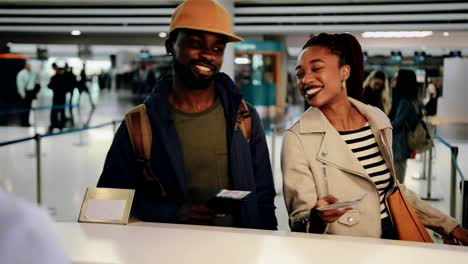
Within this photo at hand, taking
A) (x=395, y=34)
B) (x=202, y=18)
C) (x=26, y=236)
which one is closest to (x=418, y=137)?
(x=202, y=18)

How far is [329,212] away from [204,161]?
0.52 metres

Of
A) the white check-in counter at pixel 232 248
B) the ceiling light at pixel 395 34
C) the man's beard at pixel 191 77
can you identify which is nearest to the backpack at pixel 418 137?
the man's beard at pixel 191 77

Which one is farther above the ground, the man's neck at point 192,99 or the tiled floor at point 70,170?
the man's neck at point 192,99

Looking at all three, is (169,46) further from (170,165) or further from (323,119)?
(323,119)

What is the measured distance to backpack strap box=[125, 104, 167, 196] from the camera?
2.02 m

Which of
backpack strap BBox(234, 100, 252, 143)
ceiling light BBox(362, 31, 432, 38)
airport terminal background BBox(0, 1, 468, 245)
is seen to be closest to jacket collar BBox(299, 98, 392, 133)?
A: backpack strap BBox(234, 100, 252, 143)

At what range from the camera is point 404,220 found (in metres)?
1.93

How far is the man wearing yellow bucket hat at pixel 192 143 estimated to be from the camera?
6.52ft

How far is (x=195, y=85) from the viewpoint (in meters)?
2.05

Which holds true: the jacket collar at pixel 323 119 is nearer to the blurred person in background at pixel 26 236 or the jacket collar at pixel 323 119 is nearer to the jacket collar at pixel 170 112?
the jacket collar at pixel 170 112

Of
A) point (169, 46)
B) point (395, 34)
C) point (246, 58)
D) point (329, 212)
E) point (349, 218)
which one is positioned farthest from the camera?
point (246, 58)

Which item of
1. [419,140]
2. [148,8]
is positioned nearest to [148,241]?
[419,140]

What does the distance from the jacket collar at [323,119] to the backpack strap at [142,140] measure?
551mm

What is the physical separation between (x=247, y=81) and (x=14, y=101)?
6.70 m
